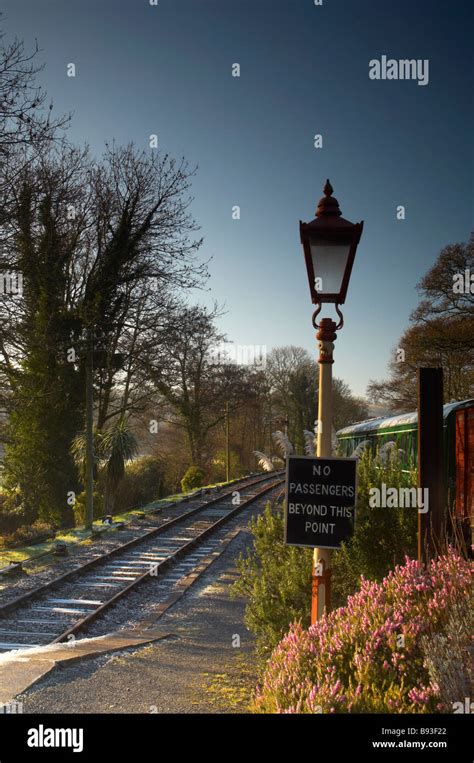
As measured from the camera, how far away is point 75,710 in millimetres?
5500

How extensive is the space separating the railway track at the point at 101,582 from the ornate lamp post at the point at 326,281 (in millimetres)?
5395

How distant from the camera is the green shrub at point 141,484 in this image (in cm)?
3202

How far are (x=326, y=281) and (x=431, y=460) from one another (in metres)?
1.75

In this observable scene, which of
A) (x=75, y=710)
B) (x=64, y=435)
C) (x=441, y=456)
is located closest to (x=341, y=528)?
(x=441, y=456)

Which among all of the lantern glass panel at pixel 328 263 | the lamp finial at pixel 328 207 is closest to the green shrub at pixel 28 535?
the lantern glass panel at pixel 328 263

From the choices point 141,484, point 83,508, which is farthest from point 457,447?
point 141,484

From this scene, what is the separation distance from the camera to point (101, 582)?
13258mm

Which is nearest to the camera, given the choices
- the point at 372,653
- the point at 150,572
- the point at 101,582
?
the point at 372,653

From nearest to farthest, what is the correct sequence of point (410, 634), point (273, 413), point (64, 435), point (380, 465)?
point (410, 634)
point (380, 465)
point (64, 435)
point (273, 413)

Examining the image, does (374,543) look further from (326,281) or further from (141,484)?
(141,484)

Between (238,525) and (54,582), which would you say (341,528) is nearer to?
(54,582)

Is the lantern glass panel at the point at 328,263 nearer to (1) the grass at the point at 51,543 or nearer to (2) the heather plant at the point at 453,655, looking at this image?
(2) the heather plant at the point at 453,655

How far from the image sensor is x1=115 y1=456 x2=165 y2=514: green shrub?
32.0 metres
